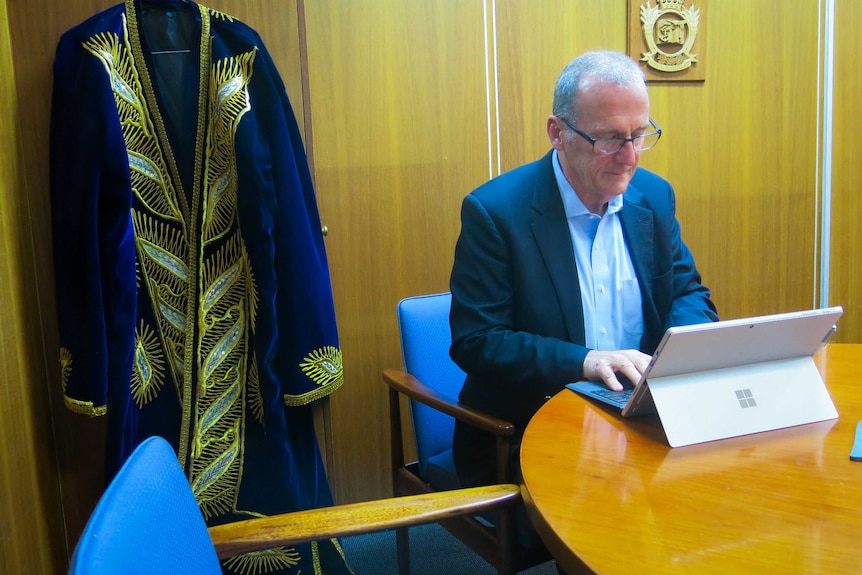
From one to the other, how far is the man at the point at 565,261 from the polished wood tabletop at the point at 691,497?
1.36 feet

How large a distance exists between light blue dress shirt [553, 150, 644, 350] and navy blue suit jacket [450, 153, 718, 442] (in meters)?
0.02

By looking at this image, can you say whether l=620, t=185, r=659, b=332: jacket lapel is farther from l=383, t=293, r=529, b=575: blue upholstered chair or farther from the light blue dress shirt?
l=383, t=293, r=529, b=575: blue upholstered chair

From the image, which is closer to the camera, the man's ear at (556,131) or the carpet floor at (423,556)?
the man's ear at (556,131)

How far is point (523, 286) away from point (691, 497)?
2.63 feet

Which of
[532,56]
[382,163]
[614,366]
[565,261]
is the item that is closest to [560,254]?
[565,261]

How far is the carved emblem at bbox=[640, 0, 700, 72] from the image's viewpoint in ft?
8.72

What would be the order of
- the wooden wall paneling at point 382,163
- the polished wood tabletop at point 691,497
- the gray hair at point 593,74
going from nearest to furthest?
the polished wood tabletop at point 691,497, the gray hair at point 593,74, the wooden wall paneling at point 382,163

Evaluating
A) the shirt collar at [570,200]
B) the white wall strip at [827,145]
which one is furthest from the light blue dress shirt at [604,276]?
the white wall strip at [827,145]

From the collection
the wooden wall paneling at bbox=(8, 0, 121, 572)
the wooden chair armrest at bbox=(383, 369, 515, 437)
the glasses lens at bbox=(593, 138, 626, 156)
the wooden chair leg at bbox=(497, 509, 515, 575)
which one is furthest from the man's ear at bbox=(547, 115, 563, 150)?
the wooden wall paneling at bbox=(8, 0, 121, 572)

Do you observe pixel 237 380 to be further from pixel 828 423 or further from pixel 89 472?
pixel 828 423

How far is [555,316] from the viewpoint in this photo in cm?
154

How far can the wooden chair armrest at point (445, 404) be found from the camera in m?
1.29

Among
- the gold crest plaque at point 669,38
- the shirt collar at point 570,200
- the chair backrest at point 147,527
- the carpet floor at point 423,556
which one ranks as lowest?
the carpet floor at point 423,556

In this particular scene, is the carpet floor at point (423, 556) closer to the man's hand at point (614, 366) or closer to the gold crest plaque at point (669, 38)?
the man's hand at point (614, 366)
